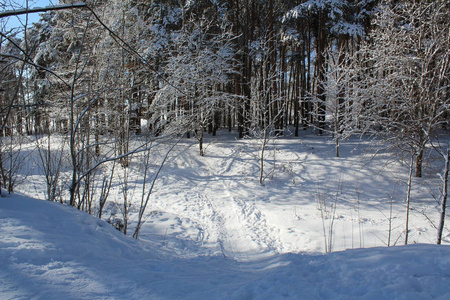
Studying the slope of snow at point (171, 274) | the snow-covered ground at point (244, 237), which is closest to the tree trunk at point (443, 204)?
the snow-covered ground at point (244, 237)

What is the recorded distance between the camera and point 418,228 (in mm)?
6746

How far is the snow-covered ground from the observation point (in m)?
1.98

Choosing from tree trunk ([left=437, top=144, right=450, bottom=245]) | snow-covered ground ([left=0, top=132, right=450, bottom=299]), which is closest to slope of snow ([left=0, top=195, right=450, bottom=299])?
snow-covered ground ([left=0, top=132, right=450, bottom=299])

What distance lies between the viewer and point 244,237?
21.8 ft

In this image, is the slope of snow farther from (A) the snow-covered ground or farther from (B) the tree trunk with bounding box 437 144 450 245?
(B) the tree trunk with bounding box 437 144 450 245

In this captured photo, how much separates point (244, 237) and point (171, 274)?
4.48 m

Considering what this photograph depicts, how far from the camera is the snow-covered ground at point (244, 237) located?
198 cm

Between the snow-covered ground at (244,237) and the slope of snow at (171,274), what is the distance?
10 mm

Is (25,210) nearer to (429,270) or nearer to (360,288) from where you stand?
(360,288)

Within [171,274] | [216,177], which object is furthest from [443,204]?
[216,177]

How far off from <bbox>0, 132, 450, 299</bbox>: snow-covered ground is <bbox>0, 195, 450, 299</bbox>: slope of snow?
0.4 inches

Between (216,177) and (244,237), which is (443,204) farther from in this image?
(216,177)

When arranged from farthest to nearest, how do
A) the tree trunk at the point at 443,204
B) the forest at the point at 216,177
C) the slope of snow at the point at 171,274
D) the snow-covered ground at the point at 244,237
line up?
the tree trunk at the point at 443,204, the forest at the point at 216,177, the snow-covered ground at the point at 244,237, the slope of snow at the point at 171,274

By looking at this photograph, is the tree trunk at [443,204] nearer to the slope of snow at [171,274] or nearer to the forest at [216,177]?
the forest at [216,177]
